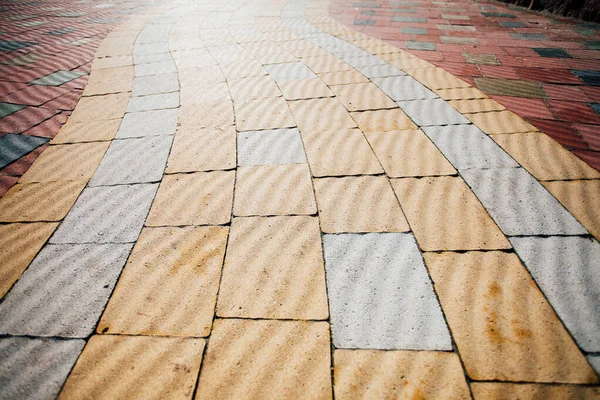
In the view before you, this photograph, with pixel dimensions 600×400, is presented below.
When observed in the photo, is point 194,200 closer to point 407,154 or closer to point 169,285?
point 169,285

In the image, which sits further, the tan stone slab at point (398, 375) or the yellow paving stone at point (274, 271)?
the yellow paving stone at point (274, 271)

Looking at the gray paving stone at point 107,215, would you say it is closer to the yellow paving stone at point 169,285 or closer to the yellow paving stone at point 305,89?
the yellow paving stone at point 169,285

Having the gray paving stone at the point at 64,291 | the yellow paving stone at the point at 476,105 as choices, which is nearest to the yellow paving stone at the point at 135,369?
the gray paving stone at the point at 64,291

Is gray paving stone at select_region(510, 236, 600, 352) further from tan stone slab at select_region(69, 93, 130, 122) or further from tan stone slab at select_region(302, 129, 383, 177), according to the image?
tan stone slab at select_region(69, 93, 130, 122)

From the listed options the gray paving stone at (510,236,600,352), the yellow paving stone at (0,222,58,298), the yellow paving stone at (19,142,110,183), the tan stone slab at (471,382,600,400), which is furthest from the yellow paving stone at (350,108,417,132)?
the yellow paving stone at (0,222,58,298)

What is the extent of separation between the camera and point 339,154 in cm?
279

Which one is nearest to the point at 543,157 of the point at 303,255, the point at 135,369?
the point at 303,255

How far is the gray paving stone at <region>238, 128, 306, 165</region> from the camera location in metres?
2.77

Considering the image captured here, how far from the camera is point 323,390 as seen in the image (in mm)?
1423

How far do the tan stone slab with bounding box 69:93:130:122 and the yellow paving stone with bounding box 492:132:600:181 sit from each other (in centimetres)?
432

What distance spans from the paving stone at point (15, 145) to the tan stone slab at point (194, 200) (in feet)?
5.30

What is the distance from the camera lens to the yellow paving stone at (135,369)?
1.46m

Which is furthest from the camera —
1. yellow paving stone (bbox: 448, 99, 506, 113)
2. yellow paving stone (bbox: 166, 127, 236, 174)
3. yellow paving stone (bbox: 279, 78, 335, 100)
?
yellow paving stone (bbox: 279, 78, 335, 100)

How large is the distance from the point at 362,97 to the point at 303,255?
2.49 m
